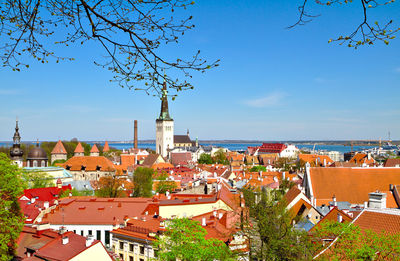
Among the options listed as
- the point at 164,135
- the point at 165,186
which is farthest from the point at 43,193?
the point at 164,135

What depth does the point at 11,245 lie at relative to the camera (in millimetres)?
20906

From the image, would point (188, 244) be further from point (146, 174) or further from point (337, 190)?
point (146, 174)

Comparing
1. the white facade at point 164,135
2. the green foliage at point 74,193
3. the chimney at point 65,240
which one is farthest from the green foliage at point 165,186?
the white facade at point 164,135

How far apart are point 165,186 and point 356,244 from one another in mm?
36541

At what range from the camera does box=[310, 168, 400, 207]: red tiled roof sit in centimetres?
3222

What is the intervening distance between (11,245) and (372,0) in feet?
70.7

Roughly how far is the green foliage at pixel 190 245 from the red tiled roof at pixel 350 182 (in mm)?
16974

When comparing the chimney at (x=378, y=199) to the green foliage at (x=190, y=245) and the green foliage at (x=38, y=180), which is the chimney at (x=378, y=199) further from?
the green foliage at (x=38, y=180)

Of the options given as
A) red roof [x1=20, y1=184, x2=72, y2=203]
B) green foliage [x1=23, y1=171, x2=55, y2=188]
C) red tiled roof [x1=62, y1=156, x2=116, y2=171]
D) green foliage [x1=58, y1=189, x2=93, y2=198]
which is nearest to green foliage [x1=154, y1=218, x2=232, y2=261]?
green foliage [x1=58, y1=189, x2=93, y2=198]

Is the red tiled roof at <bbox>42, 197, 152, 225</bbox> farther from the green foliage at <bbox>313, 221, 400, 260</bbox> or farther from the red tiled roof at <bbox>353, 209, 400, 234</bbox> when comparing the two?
the red tiled roof at <bbox>353, 209, 400, 234</bbox>

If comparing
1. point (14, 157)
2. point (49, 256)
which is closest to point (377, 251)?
point (49, 256)

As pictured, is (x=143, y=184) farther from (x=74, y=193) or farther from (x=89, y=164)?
(x=89, y=164)

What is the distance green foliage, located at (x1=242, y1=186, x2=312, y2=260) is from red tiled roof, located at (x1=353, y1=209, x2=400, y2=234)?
2441 mm

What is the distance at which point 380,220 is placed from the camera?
15930mm
